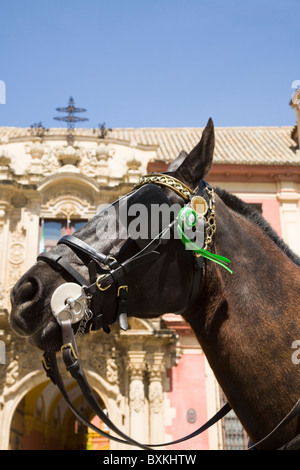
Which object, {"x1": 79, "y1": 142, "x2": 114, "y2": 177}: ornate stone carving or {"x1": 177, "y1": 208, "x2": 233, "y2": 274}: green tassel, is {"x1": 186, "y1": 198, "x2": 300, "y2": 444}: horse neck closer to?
{"x1": 177, "y1": 208, "x2": 233, "y2": 274}: green tassel

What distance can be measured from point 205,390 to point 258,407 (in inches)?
442

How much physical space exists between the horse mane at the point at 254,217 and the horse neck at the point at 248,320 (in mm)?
112

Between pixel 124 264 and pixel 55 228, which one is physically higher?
pixel 55 228

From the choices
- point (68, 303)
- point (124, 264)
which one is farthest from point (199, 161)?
point (68, 303)

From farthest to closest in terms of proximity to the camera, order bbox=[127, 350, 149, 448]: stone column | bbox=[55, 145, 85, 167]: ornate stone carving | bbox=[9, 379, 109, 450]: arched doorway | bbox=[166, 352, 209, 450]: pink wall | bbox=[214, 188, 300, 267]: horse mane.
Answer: bbox=[55, 145, 85, 167]: ornate stone carving, bbox=[9, 379, 109, 450]: arched doorway, bbox=[166, 352, 209, 450]: pink wall, bbox=[127, 350, 149, 448]: stone column, bbox=[214, 188, 300, 267]: horse mane

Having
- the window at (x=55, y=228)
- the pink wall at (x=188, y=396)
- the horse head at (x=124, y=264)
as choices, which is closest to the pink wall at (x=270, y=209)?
the pink wall at (x=188, y=396)

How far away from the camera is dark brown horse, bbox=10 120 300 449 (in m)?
1.96

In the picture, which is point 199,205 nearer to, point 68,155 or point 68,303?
point 68,303

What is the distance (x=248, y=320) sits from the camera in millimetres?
2070

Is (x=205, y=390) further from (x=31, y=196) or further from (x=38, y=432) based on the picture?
(x=31, y=196)

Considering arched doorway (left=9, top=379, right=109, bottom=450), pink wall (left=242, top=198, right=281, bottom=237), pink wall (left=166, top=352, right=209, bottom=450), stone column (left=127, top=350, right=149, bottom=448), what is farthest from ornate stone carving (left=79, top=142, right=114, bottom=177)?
arched doorway (left=9, top=379, right=109, bottom=450)

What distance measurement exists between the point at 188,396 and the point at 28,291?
11.4 metres

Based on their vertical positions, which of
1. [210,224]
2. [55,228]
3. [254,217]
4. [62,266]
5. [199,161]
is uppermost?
[55,228]
